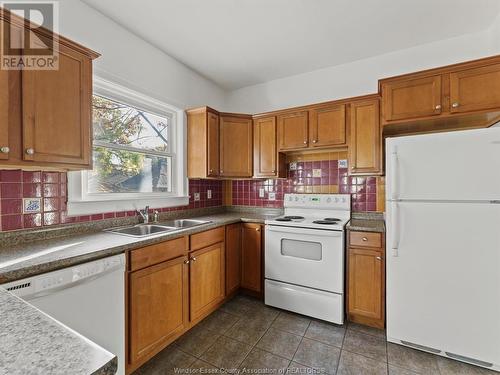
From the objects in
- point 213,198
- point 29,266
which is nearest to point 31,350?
point 29,266

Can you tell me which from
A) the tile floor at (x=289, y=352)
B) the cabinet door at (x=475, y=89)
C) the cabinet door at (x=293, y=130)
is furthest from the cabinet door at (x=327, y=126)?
the tile floor at (x=289, y=352)

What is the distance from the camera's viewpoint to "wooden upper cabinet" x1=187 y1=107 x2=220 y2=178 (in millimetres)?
2770

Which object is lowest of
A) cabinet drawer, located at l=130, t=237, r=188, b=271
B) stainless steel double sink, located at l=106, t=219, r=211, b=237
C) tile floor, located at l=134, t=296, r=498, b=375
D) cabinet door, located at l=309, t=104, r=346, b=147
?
tile floor, located at l=134, t=296, r=498, b=375

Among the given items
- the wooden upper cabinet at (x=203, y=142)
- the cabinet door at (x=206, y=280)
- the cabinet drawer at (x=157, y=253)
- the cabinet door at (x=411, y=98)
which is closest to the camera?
the cabinet drawer at (x=157, y=253)

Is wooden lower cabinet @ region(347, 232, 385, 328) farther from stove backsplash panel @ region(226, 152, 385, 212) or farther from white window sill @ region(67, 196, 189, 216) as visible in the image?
white window sill @ region(67, 196, 189, 216)

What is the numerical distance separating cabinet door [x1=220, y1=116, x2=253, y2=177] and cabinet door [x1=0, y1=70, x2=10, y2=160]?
1967 millimetres

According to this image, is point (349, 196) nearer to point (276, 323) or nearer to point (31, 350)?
point (276, 323)

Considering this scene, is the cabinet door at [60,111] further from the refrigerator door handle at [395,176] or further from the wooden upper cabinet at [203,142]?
the refrigerator door handle at [395,176]

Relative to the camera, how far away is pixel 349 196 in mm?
2709

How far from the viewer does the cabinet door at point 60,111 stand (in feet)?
4.38

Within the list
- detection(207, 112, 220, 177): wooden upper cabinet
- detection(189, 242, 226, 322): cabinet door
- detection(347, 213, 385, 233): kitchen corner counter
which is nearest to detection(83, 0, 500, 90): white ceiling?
detection(207, 112, 220, 177): wooden upper cabinet

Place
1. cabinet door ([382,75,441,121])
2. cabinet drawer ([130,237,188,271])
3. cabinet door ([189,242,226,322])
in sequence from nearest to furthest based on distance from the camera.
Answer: cabinet drawer ([130,237,188,271]), cabinet door ([382,75,441,121]), cabinet door ([189,242,226,322])

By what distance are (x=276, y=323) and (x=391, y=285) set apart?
1051mm

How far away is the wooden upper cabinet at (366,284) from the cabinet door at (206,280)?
123 cm
